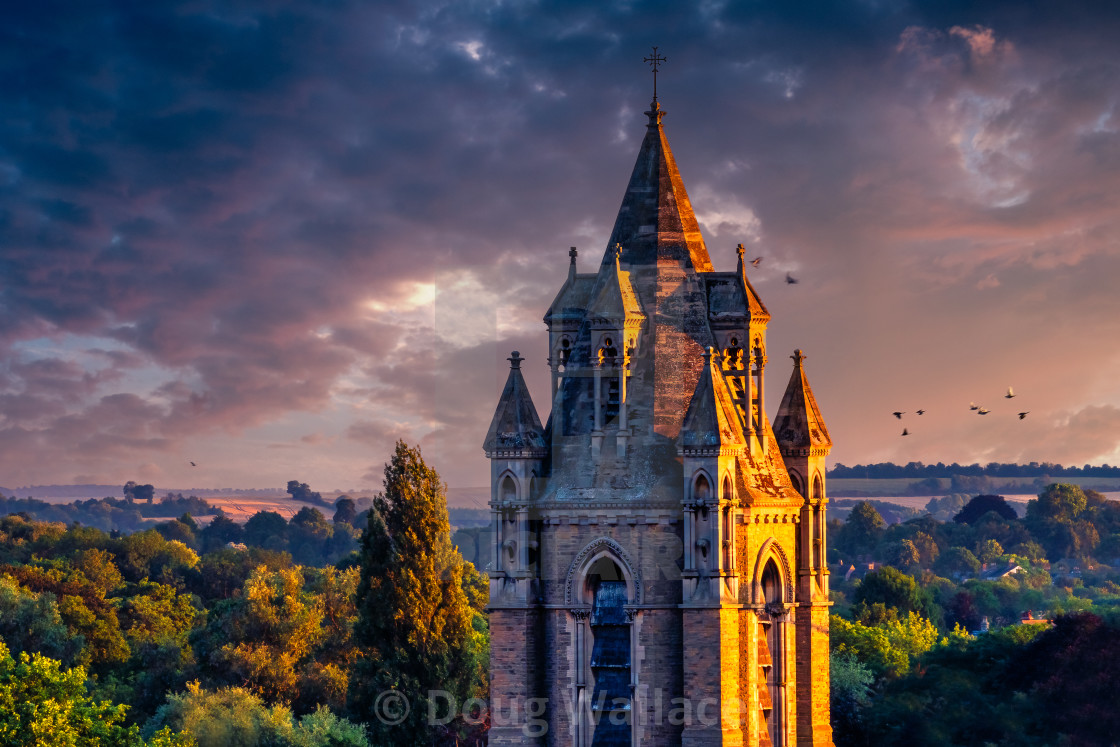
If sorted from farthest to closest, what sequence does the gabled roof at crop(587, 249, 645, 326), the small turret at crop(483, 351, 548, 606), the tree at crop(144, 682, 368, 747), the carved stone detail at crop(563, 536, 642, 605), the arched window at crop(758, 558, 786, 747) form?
the tree at crop(144, 682, 368, 747)
the arched window at crop(758, 558, 786, 747)
the gabled roof at crop(587, 249, 645, 326)
the small turret at crop(483, 351, 548, 606)
the carved stone detail at crop(563, 536, 642, 605)

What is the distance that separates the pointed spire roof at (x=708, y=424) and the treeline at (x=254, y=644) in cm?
2769

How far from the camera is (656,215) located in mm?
44969

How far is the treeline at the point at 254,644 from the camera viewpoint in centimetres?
7044

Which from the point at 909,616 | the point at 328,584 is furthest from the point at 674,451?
the point at 909,616

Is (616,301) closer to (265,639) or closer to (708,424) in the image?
(708,424)

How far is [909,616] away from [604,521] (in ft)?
311

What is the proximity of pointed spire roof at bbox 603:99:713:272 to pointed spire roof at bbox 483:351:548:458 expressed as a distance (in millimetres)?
4248

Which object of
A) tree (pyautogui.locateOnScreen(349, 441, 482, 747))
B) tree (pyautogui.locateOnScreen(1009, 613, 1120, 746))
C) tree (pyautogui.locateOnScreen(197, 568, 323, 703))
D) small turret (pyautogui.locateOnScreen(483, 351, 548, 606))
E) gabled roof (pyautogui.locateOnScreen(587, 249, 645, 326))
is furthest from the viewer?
tree (pyautogui.locateOnScreen(197, 568, 323, 703))

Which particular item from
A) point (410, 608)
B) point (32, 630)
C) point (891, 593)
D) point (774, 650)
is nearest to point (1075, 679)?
point (410, 608)

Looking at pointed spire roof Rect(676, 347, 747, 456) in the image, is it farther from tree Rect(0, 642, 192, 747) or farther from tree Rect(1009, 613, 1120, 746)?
tree Rect(1009, 613, 1120, 746)

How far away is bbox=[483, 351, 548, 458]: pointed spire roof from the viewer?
4303 centimetres

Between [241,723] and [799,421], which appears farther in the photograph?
[241,723]

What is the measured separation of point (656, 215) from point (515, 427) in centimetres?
698

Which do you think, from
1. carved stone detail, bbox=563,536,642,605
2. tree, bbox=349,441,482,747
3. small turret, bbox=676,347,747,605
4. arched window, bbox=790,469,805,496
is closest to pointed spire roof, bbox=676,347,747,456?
small turret, bbox=676,347,747,605
